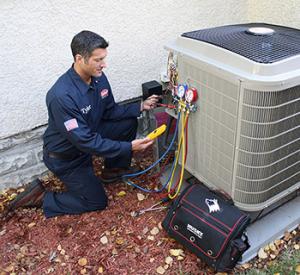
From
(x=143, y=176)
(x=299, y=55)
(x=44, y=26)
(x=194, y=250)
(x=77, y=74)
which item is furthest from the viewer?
(x=143, y=176)

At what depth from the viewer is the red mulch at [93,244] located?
2396mm

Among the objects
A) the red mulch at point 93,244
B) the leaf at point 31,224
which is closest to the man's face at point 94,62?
the red mulch at point 93,244

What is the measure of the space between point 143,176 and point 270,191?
1190mm

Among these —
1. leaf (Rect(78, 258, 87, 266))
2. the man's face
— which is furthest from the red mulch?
the man's face

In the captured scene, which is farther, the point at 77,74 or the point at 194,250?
the point at 77,74

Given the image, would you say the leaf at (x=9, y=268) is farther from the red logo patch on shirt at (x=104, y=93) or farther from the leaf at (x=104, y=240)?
the red logo patch on shirt at (x=104, y=93)

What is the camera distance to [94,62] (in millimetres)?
2377

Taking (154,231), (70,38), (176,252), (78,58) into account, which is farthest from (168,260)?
(70,38)

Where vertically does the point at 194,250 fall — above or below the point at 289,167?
below

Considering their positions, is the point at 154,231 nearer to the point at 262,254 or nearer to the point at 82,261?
the point at 82,261

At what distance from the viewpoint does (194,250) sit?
2314mm

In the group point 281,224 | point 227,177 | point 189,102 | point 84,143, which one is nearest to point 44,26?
point 84,143

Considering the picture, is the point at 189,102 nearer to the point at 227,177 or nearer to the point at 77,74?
the point at 227,177

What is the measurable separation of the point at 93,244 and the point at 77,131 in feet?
2.68
